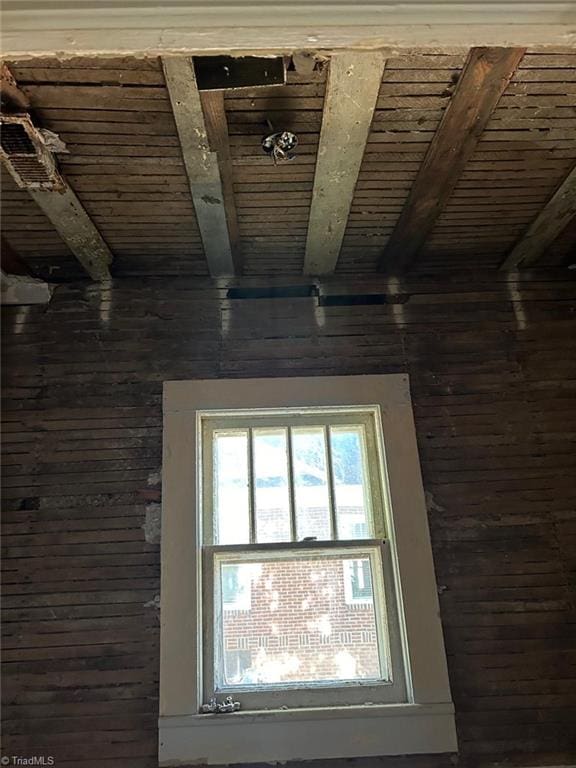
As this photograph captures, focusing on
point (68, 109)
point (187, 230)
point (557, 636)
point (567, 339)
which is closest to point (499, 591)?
point (557, 636)

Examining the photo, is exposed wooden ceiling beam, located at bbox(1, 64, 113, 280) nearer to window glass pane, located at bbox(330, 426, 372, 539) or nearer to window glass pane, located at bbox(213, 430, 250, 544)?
window glass pane, located at bbox(213, 430, 250, 544)

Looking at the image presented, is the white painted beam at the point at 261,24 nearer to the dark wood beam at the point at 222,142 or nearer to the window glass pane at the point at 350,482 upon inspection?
the dark wood beam at the point at 222,142

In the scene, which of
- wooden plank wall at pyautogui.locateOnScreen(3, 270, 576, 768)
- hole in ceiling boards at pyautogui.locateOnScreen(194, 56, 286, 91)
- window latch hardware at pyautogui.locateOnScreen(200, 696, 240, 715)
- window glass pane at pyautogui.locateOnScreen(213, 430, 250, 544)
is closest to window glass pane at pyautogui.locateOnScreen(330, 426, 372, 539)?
wooden plank wall at pyautogui.locateOnScreen(3, 270, 576, 768)

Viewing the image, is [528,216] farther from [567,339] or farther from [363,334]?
[363,334]

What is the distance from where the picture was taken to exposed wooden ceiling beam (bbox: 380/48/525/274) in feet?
5.53

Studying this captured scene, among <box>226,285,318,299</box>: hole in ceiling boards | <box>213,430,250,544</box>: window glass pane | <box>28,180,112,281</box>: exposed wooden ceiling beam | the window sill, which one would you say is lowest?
the window sill

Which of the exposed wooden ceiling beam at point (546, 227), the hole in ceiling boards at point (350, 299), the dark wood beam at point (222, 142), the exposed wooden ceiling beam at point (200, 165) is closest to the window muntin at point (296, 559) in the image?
the hole in ceiling boards at point (350, 299)

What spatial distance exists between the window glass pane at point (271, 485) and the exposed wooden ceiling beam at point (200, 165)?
0.79 meters

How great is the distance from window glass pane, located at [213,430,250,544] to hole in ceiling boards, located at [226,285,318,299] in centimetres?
65

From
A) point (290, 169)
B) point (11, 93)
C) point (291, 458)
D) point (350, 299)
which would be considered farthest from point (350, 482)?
point (11, 93)

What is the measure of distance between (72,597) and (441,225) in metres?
2.09

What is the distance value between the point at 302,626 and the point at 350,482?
60cm

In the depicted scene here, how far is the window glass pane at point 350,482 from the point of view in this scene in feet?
8.06

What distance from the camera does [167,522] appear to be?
2.37 metres
